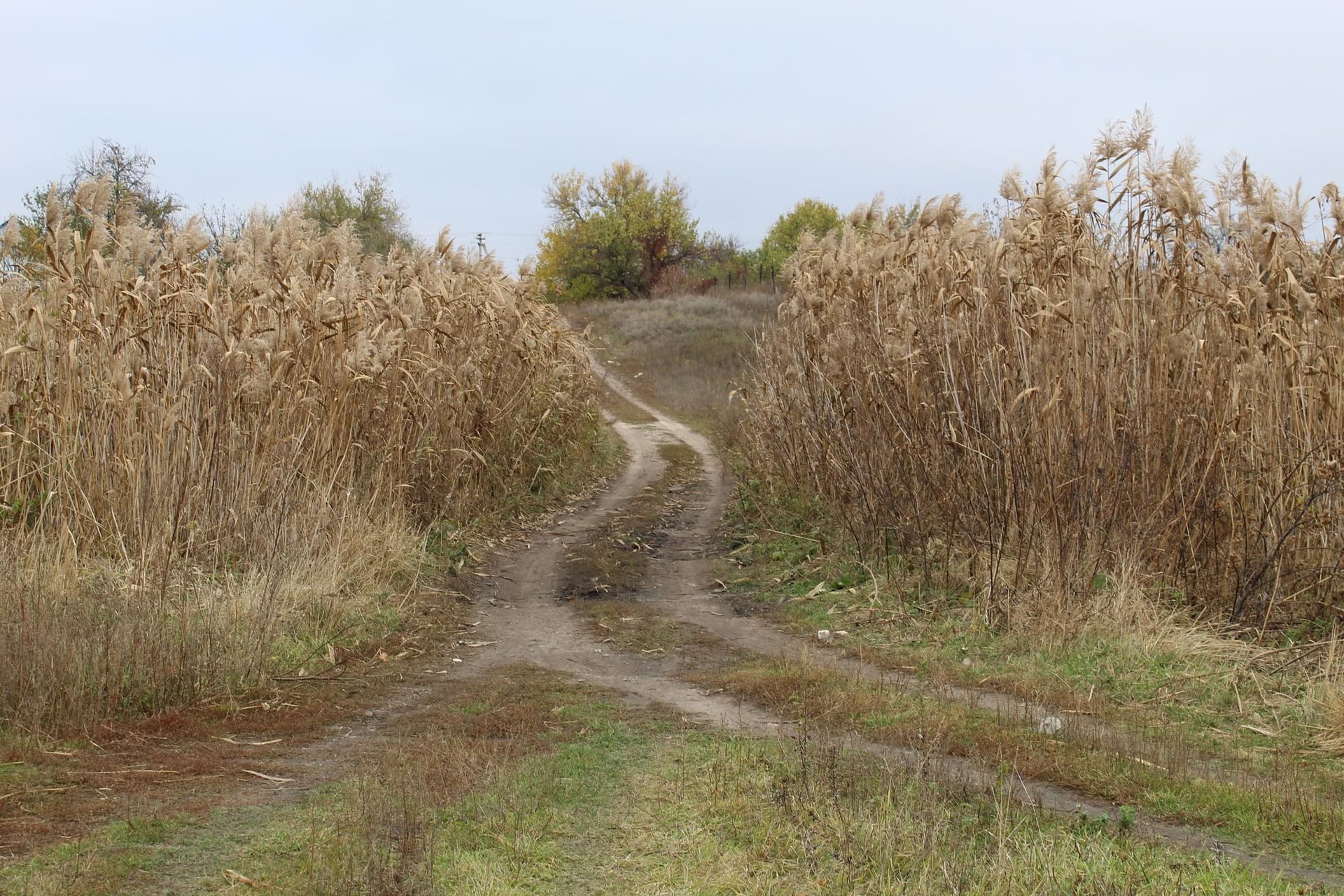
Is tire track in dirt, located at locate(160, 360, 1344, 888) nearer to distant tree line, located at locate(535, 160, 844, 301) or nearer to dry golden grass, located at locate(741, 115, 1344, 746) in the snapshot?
dry golden grass, located at locate(741, 115, 1344, 746)

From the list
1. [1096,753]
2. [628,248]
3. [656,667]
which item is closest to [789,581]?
[656,667]

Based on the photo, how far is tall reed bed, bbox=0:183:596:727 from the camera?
5.67 metres

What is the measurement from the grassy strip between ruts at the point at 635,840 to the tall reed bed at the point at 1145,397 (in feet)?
10.9

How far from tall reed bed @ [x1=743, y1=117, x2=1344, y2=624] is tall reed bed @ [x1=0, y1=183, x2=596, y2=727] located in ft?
14.7

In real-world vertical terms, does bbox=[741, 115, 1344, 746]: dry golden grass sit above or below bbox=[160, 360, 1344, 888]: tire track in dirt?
above

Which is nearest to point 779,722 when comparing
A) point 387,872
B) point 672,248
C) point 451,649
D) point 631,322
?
point 387,872

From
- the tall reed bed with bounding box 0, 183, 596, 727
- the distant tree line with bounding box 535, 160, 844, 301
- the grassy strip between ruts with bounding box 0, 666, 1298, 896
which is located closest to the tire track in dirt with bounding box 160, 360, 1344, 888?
the grassy strip between ruts with bounding box 0, 666, 1298, 896

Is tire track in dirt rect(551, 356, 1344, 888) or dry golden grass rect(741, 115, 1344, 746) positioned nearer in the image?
tire track in dirt rect(551, 356, 1344, 888)

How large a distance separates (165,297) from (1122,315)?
6.58 meters

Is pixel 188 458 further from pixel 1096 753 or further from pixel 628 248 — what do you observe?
pixel 628 248

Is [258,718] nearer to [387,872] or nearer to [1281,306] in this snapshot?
[387,872]

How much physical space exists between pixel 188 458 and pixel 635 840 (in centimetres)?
461

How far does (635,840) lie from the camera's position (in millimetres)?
4023

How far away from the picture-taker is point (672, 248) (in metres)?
53.2
